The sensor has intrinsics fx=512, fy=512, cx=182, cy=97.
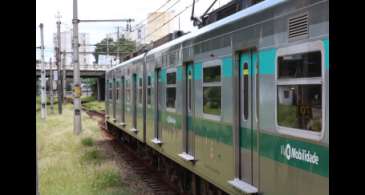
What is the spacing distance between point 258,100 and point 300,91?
3.15 ft

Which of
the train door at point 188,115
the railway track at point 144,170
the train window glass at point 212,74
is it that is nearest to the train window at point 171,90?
the train door at point 188,115

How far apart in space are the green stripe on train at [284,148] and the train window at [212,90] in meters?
0.22

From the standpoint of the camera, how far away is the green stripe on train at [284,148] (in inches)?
160

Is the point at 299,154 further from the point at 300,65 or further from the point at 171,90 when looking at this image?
the point at 171,90

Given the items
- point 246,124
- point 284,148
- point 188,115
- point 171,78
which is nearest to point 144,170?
Answer: point 171,78

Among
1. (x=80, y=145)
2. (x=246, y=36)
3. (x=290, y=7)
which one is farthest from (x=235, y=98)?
(x=80, y=145)

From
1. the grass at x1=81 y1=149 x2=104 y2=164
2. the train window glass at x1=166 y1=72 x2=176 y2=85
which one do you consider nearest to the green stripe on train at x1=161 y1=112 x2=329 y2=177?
the train window glass at x1=166 y1=72 x2=176 y2=85

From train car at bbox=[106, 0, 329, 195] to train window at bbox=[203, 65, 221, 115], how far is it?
14 millimetres

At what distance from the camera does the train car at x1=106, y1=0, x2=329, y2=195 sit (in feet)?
13.7

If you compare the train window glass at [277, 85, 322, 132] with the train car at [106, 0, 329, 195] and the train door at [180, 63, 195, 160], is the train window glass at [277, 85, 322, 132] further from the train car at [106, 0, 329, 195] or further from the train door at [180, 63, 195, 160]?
the train door at [180, 63, 195, 160]

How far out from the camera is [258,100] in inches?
210
